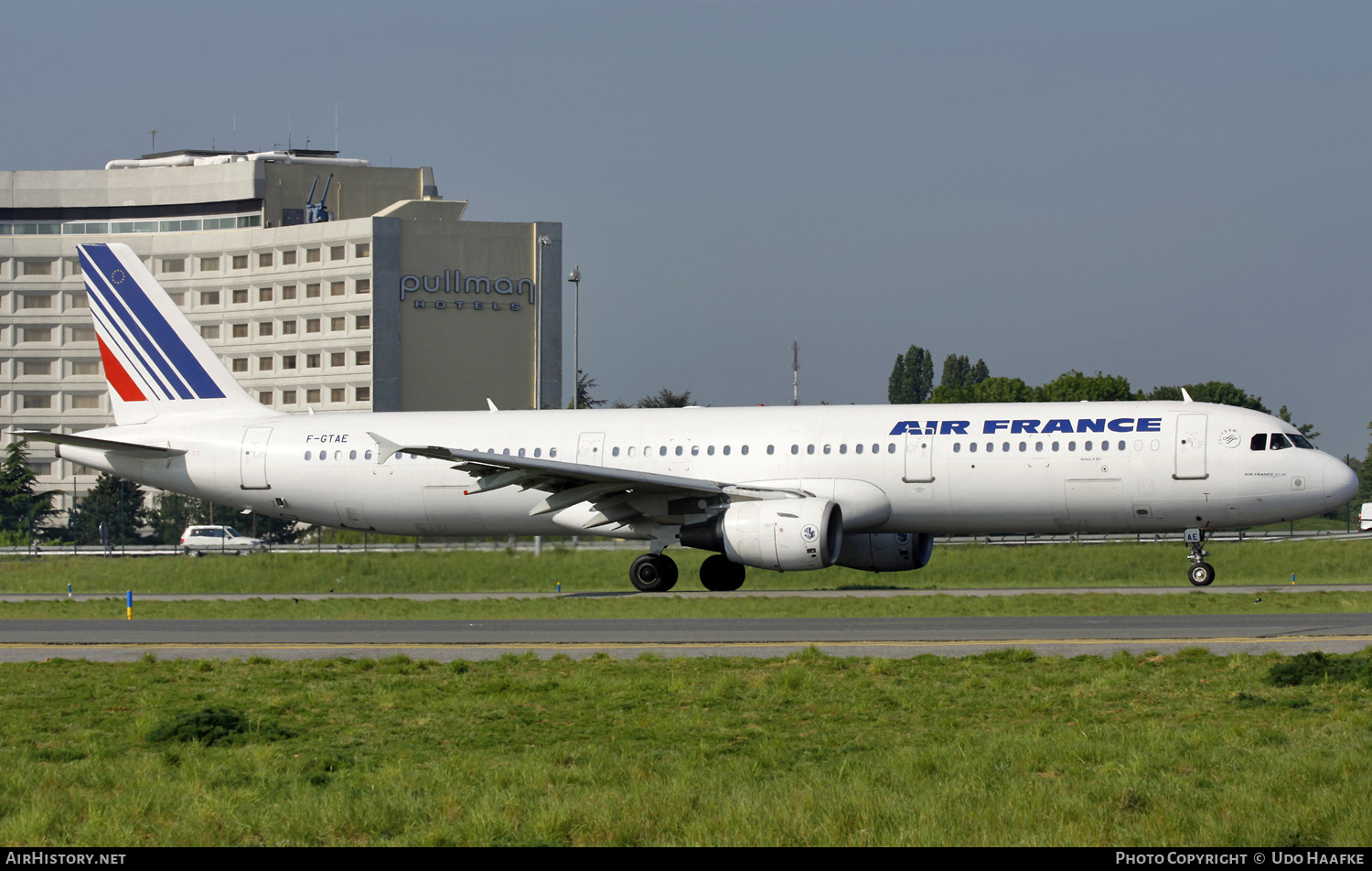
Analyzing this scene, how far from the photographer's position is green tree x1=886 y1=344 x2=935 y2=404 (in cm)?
16362

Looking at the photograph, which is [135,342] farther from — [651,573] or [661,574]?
[661,574]

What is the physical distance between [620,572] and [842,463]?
28.7ft

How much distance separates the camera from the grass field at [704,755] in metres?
8.48

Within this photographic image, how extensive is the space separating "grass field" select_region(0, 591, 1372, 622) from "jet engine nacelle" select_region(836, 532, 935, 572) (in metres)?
3.80

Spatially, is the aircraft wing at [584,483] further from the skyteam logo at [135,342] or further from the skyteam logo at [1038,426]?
the skyteam logo at [135,342]

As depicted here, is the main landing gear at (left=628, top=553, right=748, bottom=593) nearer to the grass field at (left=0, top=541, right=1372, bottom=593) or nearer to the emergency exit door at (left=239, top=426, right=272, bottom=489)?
the grass field at (left=0, top=541, right=1372, bottom=593)

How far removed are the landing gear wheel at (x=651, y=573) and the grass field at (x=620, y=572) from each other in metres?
2.30

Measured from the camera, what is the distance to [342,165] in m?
124

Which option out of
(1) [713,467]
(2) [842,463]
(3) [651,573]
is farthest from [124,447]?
(2) [842,463]

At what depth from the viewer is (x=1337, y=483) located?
1077 inches
